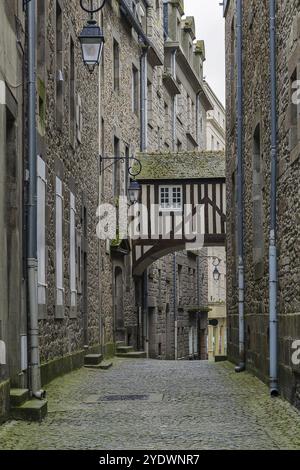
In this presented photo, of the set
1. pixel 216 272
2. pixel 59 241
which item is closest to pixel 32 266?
pixel 59 241

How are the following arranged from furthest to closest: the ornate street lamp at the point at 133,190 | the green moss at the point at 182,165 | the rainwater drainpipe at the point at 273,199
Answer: the green moss at the point at 182,165 → the ornate street lamp at the point at 133,190 → the rainwater drainpipe at the point at 273,199

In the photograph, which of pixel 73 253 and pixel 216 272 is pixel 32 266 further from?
pixel 216 272

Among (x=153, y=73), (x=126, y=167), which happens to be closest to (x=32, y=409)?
(x=126, y=167)

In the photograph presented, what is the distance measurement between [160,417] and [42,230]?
439 centimetres

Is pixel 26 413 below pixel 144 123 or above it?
below

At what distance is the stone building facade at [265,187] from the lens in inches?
379

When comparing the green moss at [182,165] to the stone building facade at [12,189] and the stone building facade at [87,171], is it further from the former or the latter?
the stone building facade at [12,189]

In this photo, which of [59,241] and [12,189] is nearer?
[12,189]

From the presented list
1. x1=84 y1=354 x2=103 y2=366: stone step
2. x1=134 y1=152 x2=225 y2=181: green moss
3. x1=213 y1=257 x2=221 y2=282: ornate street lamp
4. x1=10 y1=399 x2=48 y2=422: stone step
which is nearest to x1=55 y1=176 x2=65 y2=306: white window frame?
x1=84 y1=354 x2=103 y2=366: stone step

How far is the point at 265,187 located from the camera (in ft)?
39.9

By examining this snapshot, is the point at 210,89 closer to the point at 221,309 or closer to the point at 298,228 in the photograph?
the point at 221,309

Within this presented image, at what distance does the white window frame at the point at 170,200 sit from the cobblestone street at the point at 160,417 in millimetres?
11693

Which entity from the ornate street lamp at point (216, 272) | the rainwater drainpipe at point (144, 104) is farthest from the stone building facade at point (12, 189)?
the ornate street lamp at point (216, 272)

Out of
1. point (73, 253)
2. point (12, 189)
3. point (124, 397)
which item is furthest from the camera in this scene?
point (73, 253)
